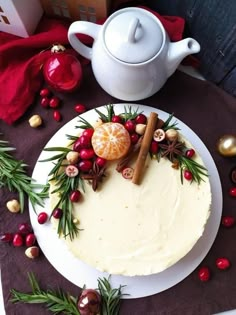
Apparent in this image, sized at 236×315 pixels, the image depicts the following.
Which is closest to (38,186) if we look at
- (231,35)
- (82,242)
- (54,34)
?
(82,242)

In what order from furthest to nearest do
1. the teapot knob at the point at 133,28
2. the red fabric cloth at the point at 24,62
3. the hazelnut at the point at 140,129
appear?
the red fabric cloth at the point at 24,62
the hazelnut at the point at 140,129
the teapot knob at the point at 133,28

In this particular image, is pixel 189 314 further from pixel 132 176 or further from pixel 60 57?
pixel 60 57

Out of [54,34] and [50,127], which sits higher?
[54,34]

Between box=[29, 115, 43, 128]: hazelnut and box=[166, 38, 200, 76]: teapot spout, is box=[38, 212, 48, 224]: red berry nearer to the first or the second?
box=[29, 115, 43, 128]: hazelnut

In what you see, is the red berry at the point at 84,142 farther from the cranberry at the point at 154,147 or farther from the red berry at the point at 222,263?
the red berry at the point at 222,263

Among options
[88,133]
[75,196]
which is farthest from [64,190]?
[88,133]

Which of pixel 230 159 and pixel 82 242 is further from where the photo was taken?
pixel 230 159

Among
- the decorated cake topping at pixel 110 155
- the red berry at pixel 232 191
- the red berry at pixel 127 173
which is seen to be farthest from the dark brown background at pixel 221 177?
→ the red berry at pixel 127 173
